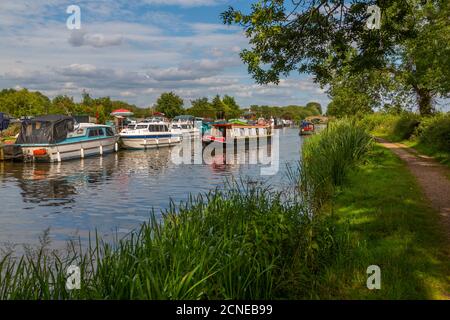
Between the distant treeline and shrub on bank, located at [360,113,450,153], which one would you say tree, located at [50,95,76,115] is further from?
shrub on bank, located at [360,113,450,153]

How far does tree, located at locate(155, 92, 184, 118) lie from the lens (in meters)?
97.6

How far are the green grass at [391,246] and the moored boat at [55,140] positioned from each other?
24.6 metres

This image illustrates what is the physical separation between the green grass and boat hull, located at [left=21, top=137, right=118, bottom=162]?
80.1 ft

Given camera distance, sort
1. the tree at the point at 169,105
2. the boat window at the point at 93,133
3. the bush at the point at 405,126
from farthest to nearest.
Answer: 1. the tree at the point at 169,105
2. the boat window at the point at 93,133
3. the bush at the point at 405,126

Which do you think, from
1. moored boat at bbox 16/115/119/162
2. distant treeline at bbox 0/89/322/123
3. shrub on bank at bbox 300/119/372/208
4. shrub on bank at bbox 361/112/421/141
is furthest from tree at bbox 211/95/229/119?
shrub on bank at bbox 300/119/372/208

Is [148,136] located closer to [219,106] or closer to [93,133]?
[93,133]

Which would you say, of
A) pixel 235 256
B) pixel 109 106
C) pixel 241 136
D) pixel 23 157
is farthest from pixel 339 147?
pixel 109 106

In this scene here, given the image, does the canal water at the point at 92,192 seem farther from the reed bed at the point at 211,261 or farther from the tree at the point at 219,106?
the tree at the point at 219,106

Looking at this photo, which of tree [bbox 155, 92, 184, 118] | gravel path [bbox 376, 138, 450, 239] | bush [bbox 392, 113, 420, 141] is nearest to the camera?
gravel path [bbox 376, 138, 450, 239]

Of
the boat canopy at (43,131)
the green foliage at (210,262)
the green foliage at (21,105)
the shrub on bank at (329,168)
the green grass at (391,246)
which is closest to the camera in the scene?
the green foliage at (210,262)

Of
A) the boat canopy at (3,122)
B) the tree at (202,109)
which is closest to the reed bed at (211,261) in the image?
the boat canopy at (3,122)

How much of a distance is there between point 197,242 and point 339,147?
41.9 ft

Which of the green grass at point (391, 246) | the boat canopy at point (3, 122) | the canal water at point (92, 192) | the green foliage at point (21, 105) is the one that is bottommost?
the canal water at point (92, 192)

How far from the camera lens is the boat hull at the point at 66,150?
107 ft
